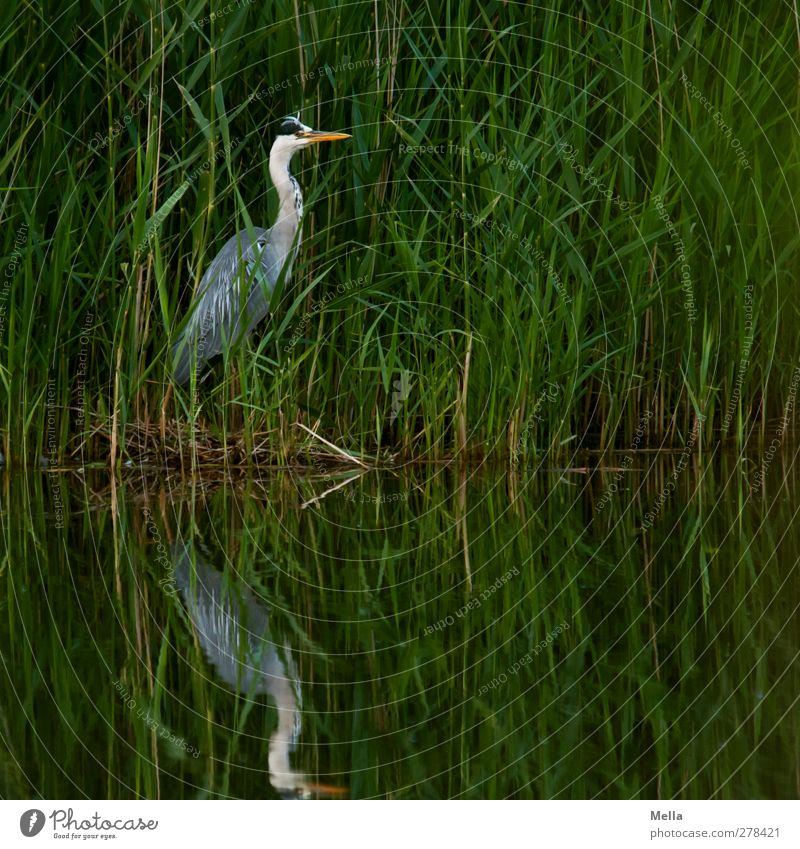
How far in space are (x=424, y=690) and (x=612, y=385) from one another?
3.58 metres

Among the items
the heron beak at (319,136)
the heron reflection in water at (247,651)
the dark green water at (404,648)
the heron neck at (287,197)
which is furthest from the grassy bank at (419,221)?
the heron reflection in water at (247,651)

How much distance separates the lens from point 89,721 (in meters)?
2.44

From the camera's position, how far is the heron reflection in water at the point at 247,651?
2.19 meters

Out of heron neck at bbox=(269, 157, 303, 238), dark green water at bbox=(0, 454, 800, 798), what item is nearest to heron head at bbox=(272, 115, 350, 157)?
heron neck at bbox=(269, 157, 303, 238)

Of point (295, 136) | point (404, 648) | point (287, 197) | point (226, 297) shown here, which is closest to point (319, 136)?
point (295, 136)

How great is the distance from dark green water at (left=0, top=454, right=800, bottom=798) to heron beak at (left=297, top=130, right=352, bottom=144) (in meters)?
2.01

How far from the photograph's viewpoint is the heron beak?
5.96m

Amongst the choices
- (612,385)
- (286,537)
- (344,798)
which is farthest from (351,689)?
(612,385)

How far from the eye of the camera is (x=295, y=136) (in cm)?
605

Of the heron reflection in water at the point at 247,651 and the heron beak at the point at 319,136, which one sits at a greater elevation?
the heron beak at the point at 319,136

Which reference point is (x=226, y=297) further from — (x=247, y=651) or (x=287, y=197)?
(x=247, y=651)

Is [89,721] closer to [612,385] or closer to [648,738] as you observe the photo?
[648,738]

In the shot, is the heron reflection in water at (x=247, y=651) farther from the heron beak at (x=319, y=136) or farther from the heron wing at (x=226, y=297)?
the heron beak at (x=319, y=136)

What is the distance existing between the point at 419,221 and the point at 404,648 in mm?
3323
